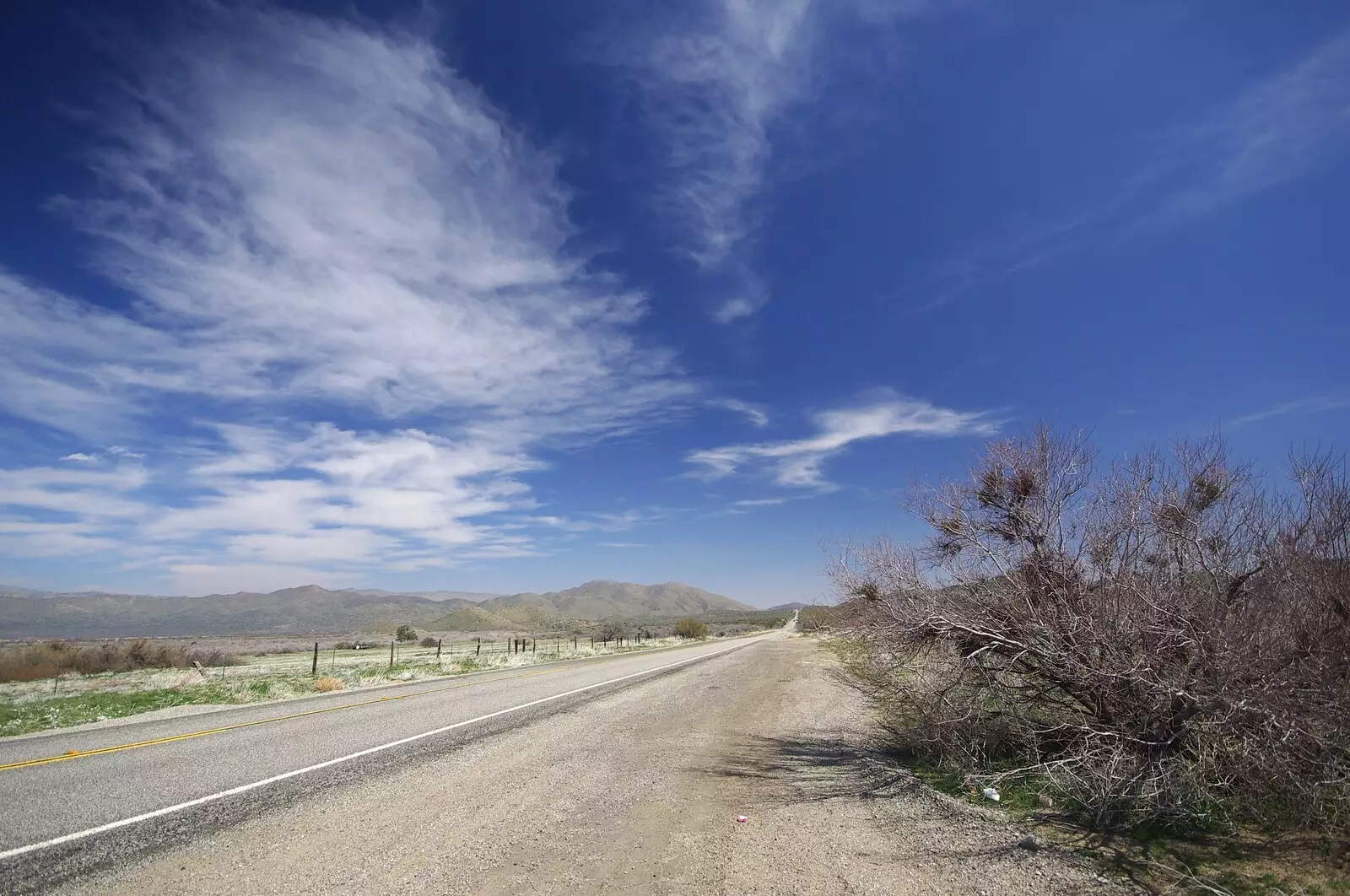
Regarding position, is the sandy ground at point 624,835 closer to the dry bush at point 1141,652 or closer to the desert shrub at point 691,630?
the dry bush at point 1141,652

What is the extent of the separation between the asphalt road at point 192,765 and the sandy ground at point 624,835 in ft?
1.99

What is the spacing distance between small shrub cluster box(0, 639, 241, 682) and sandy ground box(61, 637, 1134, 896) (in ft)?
105

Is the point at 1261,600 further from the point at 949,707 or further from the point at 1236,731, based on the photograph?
the point at 949,707

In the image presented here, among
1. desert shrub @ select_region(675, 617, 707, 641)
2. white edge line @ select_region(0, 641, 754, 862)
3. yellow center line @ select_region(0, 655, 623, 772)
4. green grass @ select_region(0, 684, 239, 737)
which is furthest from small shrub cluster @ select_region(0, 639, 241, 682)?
desert shrub @ select_region(675, 617, 707, 641)

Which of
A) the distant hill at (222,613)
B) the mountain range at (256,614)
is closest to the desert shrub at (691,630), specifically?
the mountain range at (256,614)

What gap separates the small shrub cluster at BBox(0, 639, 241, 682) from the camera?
92.5 feet

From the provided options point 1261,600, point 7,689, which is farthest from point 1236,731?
point 7,689

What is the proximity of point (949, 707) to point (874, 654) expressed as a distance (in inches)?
61.9

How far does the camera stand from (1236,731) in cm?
523

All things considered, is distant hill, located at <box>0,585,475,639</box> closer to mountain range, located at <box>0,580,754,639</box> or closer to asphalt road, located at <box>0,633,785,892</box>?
mountain range, located at <box>0,580,754,639</box>

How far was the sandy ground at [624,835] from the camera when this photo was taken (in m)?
4.68

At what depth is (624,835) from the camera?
578cm

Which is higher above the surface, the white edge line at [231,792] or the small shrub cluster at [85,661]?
the white edge line at [231,792]

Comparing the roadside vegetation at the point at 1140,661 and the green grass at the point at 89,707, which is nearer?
the roadside vegetation at the point at 1140,661
